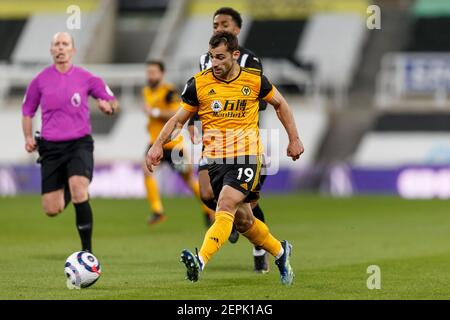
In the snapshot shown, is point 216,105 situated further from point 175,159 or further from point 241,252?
point 175,159

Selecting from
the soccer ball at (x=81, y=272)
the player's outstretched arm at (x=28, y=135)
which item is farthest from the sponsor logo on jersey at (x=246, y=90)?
the player's outstretched arm at (x=28, y=135)

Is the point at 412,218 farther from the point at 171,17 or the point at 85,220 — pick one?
the point at 171,17

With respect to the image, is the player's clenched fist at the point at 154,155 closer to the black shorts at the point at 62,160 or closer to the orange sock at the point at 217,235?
the orange sock at the point at 217,235

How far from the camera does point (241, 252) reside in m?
15.5

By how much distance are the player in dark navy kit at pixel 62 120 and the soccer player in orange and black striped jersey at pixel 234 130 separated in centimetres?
234

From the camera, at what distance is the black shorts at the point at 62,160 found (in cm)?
1366

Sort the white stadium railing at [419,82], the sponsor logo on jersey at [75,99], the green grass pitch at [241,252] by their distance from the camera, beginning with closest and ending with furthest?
the green grass pitch at [241,252] → the sponsor logo on jersey at [75,99] → the white stadium railing at [419,82]

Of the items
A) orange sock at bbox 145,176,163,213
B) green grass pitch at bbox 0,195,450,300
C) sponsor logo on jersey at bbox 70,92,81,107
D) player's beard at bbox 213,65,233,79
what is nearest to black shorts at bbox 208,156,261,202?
player's beard at bbox 213,65,233,79

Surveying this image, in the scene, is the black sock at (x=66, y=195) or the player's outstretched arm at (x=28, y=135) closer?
the player's outstretched arm at (x=28, y=135)

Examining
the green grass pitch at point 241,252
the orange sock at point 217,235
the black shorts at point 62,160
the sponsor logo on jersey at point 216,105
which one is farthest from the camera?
the black shorts at point 62,160

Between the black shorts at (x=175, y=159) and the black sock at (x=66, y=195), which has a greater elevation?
the black shorts at (x=175, y=159)

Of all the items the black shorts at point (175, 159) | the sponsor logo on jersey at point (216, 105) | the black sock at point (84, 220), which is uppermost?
the black shorts at point (175, 159)

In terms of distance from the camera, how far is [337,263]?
13.9 meters

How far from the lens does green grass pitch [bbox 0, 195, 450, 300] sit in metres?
11.0
